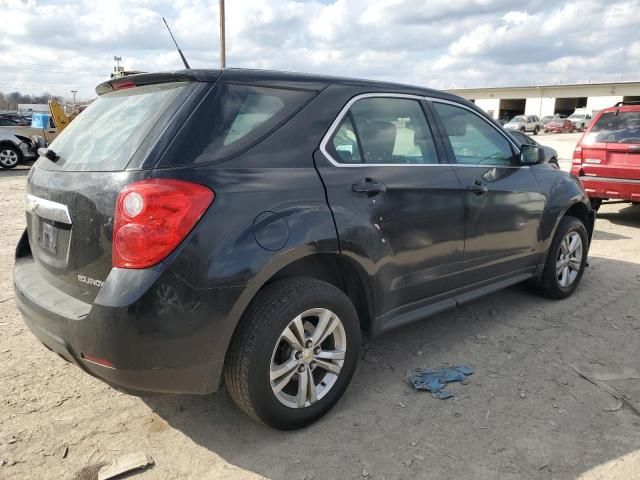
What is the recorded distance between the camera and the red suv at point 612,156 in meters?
7.21

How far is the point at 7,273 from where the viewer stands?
5.07 m

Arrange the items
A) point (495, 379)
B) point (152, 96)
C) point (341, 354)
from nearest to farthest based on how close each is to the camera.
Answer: point (152, 96) → point (341, 354) → point (495, 379)

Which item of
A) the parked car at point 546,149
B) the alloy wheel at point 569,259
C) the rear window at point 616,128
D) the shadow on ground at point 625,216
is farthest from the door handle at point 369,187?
the shadow on ground at point 625,216

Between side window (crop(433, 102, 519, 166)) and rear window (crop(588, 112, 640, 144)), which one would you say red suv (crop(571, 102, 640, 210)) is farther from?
side window (crop(433, 102, 519, 166))

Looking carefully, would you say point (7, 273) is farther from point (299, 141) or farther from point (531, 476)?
point (531, 476)

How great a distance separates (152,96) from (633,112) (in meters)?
7.22

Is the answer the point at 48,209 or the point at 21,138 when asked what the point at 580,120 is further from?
the point at 48,209

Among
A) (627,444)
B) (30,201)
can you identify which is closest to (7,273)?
(30,201)

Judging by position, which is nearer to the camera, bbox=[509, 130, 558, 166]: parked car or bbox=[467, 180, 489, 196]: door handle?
bbox=[467, 180, 489, 196]: door handle

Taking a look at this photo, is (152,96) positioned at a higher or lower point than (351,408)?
higher

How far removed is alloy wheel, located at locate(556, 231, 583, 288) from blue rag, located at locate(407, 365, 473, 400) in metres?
1.72

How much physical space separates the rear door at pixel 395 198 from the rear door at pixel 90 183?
0.86m

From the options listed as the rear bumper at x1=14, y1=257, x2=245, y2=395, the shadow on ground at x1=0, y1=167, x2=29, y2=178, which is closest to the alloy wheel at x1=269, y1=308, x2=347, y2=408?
the rear bumper at x1=14, y1=257, x2=245, y2=395

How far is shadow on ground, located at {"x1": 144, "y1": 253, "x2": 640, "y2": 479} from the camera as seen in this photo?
97.1 inches
